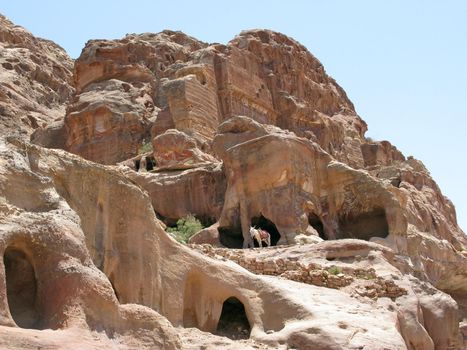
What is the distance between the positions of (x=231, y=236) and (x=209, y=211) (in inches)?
121

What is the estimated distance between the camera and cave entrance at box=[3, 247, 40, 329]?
9891 mm

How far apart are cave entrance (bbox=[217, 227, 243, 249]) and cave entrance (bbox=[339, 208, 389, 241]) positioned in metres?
4.27

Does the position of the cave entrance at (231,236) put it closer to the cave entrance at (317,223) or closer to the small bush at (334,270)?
the cave entrance at (317,223)

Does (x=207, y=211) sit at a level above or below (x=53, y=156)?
above

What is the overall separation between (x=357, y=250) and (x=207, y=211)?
38.4 feet

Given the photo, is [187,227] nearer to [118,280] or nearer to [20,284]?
[118,280]

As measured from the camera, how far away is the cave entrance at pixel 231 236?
29.0m

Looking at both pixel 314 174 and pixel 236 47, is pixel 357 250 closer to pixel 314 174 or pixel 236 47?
pixel 314 174

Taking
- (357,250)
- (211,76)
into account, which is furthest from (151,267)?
(211,76)

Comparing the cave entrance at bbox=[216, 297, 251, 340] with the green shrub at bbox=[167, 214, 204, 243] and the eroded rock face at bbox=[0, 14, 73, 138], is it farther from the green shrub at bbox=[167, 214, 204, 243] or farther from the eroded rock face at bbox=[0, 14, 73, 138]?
the eroded rock face at bbox=[0, 14, 73, 138]

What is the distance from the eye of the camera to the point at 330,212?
30812mm

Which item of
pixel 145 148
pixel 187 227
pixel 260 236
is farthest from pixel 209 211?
pixel 145 148

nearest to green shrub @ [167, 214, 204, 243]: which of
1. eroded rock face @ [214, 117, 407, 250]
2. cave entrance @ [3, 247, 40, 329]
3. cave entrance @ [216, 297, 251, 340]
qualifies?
eroded rock face @ [214, 117, 407, 250]

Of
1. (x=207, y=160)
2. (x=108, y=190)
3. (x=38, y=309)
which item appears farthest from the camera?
(x=207, y=160)
